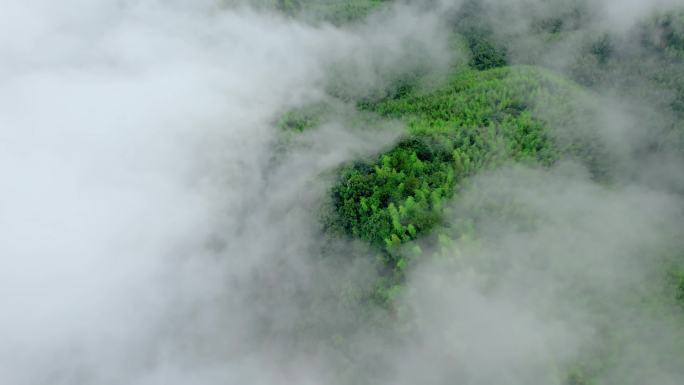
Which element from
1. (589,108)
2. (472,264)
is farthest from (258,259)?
(589,108)

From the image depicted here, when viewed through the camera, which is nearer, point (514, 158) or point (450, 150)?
point (514, 158)

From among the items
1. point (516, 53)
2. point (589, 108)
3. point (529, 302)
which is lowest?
point (529, 302)

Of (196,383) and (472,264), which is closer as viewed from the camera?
(472,264)

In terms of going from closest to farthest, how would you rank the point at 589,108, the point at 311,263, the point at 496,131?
the point at 311,263 < the point at 496,131 < the point at 589,108

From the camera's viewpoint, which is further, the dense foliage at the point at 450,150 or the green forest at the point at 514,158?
the dense foliage at the point at 450,150

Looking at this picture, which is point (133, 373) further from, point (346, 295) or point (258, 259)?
point (346, 295)

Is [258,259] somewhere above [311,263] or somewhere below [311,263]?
above

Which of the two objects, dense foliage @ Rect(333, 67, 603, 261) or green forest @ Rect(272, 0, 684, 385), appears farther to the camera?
dense foliage @ Rect(333, 67, 603, 261)

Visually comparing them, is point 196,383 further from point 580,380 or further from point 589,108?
point 589,108

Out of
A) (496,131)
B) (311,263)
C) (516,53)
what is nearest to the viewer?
(311,263)

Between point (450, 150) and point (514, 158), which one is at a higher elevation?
point (450, 150)

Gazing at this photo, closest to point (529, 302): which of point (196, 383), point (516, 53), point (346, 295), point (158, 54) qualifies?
point (346, 295)
